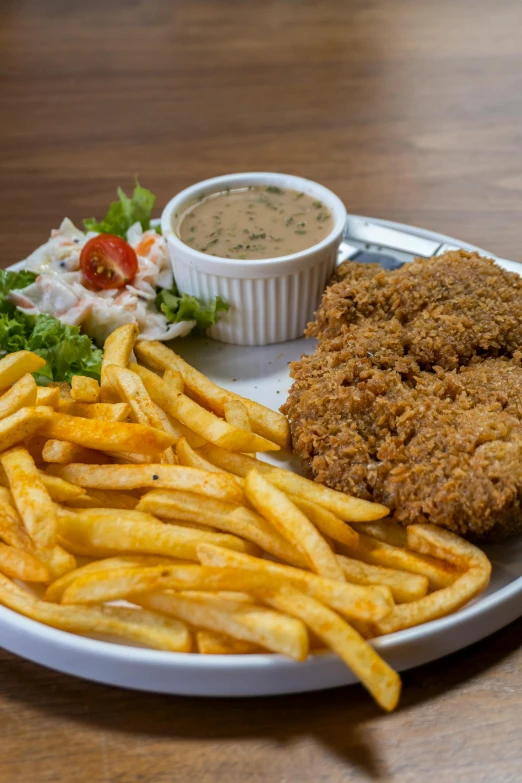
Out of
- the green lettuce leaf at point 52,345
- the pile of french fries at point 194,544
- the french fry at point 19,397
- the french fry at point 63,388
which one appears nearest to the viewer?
the pile of french fries at point 194,544

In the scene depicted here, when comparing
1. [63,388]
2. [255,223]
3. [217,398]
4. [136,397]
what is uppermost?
[255,223]

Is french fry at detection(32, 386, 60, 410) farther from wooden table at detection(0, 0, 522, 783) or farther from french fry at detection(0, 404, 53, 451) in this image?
wooden table at detection(0, 0, 522, 783)

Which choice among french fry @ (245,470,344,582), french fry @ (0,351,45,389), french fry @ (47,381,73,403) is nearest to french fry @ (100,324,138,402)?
french fry @ (47,381,73,403)

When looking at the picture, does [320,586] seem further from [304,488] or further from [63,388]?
[63,388]

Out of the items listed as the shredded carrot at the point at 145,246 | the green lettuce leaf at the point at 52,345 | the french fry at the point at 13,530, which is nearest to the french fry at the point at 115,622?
the french fry at the point at 13,530

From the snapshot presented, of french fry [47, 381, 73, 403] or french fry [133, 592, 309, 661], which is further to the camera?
french fry [47, 381, 73, 403]

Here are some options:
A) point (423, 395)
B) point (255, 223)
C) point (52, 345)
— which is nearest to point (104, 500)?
point (52, 345)

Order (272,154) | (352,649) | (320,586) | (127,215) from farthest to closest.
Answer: (272,154), (127,215), (320,586), (352,649)

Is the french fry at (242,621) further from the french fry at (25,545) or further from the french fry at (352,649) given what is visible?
the french fry at (25,545)
